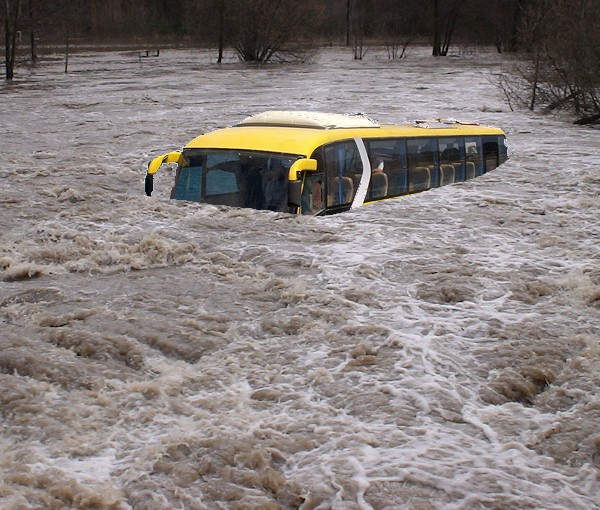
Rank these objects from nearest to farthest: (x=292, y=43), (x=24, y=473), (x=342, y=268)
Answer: (x=24, y=473)
(x=342, y=268)
(x=292, y=43)

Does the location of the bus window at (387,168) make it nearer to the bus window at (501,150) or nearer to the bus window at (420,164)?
the bus window at (420,164)

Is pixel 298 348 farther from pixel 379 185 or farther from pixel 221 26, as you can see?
pixel 221 26

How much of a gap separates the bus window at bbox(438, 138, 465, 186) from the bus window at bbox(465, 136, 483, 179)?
7.4 inches

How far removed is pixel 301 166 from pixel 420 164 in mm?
3647

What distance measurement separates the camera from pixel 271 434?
6.40 meters

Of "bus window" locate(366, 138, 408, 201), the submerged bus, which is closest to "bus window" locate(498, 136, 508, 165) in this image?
the submerged bus

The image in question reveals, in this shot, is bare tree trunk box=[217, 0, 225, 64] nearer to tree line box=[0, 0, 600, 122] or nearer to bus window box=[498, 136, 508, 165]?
tree line box=[0, 0, 600, 122]

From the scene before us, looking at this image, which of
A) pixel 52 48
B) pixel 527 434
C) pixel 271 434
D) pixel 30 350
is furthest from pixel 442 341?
pixel 52 48

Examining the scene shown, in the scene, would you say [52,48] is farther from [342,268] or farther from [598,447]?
[598,447]

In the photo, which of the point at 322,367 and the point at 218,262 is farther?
the point at 218,262

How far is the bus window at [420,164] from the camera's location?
13.1 meters

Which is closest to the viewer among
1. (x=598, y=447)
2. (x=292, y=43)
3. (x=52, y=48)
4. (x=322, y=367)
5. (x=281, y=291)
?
(x=598, y=447)

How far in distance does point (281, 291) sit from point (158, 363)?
2475 millimetres

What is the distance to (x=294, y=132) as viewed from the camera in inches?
442
